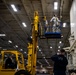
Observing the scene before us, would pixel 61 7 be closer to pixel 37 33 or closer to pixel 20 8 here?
pixel 20 8

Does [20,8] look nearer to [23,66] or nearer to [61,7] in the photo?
[61,7]

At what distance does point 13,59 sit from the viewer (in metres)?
11.6

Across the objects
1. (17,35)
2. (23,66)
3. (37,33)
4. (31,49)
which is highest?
(17,35)

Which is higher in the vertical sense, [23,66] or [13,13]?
[13,13]

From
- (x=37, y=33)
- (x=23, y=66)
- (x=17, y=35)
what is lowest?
(x=23, y=66)

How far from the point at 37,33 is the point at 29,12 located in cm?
807

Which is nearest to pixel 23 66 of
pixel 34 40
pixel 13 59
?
pixel 13 59

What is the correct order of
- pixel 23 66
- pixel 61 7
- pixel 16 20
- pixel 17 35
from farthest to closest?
1. pixel 17 35
2. pixel 16 20
3. pixel 61 7
4. pixel 23 66

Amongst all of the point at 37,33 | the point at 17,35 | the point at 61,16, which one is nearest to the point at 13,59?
the point at 37,33

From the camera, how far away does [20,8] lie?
1705 cm

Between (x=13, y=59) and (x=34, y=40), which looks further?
(x=13, y=59)

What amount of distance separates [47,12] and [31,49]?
312 inches

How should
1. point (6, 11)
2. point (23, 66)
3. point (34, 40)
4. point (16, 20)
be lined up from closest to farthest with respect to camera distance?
point (34, 40) < point (23, 66) < point (6, 11) < point (16, 20)

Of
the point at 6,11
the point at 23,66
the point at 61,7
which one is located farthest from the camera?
the point at 6,11
